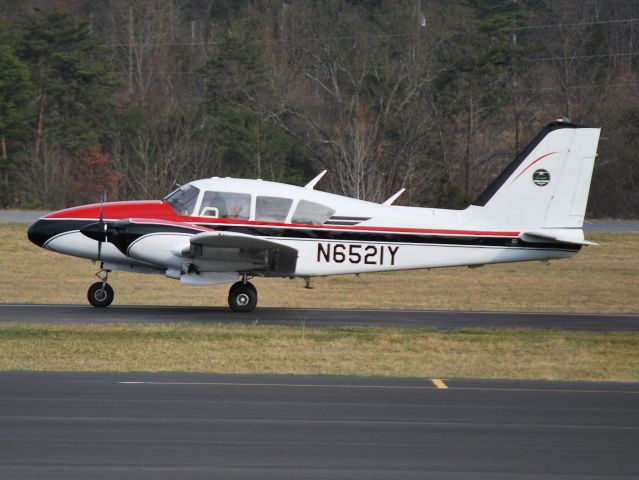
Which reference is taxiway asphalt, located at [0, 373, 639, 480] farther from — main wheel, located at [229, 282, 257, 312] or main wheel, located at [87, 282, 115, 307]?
main wheel, located at [87, 282, 115, 307]

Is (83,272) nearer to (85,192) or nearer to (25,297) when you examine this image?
(25,297)

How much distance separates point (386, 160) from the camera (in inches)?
1893

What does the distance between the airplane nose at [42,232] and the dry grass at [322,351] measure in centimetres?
237

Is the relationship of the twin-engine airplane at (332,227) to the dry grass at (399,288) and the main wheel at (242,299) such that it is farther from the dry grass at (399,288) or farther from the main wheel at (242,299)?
the dry grass at (399,288)

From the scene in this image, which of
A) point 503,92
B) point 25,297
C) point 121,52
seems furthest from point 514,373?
point 121,52

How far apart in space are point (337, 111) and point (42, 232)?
1248 inches

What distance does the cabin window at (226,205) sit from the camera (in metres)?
18.9

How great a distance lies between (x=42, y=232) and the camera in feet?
61.5

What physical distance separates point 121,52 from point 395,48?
22.7 m

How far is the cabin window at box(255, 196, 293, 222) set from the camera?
18.9m

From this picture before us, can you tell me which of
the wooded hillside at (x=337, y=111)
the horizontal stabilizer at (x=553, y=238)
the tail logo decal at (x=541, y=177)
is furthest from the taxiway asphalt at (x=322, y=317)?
the wooded hillside at (x=337, y=111)

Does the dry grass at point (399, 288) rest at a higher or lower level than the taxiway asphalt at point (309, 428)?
lower

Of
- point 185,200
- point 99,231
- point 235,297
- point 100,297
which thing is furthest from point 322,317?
point 99,231

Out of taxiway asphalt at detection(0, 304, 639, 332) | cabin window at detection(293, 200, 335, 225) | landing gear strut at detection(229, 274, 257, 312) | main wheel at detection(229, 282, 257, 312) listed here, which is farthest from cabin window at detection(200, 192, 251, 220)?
taxiway asphalt at detection(0, 304, 639, 332)
